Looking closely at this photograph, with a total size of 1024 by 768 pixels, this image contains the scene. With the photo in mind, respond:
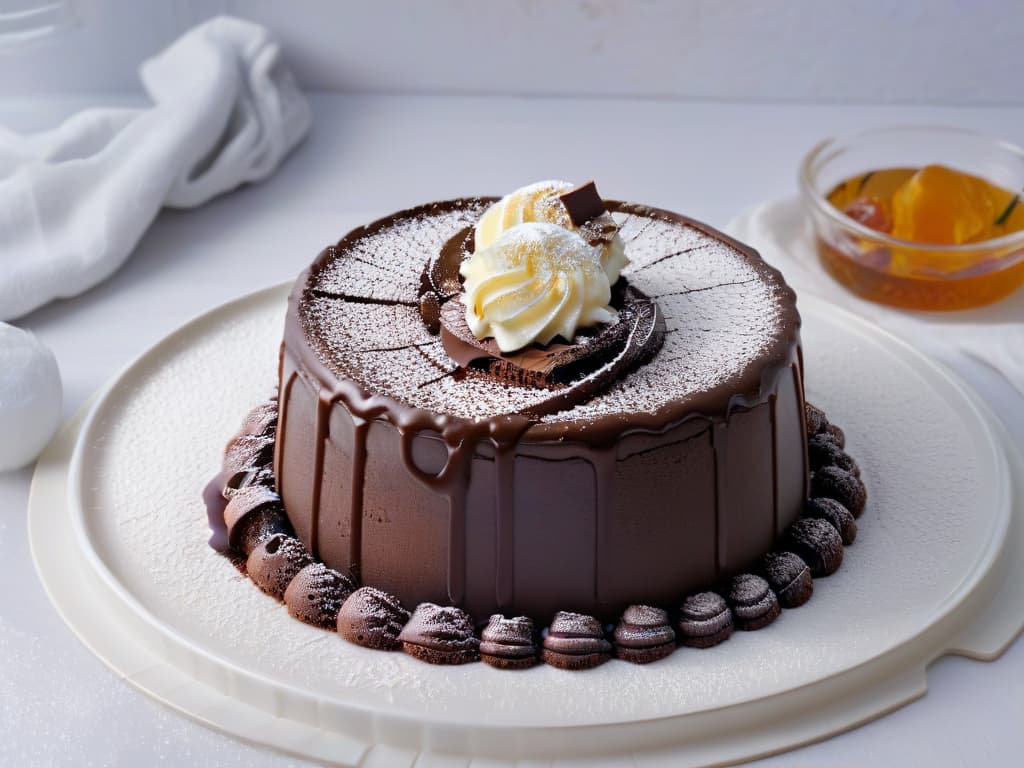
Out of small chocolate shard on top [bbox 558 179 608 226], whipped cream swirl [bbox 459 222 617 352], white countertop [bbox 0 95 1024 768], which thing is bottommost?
white countertop [bbox 0 95 1024 768]

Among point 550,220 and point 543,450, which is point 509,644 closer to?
point 543,450

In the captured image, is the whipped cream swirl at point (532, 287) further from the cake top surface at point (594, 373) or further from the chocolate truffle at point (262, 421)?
the chocolate truffle at point (262, 421)

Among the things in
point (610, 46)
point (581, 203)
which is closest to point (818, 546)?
point (581, 203)

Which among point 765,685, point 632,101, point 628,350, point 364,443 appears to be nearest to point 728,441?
point 628,350

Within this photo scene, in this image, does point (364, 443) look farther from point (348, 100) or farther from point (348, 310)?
point (348, 100)

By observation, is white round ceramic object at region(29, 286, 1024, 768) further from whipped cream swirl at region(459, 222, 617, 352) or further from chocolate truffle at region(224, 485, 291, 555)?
whipped cream swirl at region(459, 222, 617, 352)

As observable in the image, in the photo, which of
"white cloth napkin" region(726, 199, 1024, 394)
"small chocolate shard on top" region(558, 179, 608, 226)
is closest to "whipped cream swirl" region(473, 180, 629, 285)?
"small chocolate shard on top" region(558, 179, 608, 226)
